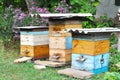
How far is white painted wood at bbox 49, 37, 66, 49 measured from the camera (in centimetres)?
556

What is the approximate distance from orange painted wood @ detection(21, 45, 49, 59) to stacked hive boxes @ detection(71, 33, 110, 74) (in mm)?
1168

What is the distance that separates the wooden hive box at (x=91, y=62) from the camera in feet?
16.0

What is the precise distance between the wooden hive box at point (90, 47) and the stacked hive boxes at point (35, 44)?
1192 mm

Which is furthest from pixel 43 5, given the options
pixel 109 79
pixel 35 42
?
pixel 109 79

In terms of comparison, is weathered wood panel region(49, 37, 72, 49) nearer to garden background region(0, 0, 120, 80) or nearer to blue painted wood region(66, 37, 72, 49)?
blue painted wood region(66, 37, 72, 49)

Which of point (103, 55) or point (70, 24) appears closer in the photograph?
point (103, 55)

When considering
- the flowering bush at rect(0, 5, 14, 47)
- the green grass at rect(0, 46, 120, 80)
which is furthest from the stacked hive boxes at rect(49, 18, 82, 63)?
the flowering bush at rect(0, 5, 14, 47)

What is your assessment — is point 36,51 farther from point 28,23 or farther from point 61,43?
point 28,23

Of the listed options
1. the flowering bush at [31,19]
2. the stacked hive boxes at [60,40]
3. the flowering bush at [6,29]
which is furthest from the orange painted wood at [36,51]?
the flowering bush at [6,29]

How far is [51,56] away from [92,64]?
1105mm

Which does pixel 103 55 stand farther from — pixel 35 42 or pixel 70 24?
pixel 35 42

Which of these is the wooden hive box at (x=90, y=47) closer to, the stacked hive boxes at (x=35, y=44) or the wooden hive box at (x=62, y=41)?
the wooden hive box at (x=62, y=41)

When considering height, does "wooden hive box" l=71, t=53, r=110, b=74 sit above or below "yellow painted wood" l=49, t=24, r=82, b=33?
below

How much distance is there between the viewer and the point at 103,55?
507 centimetres
